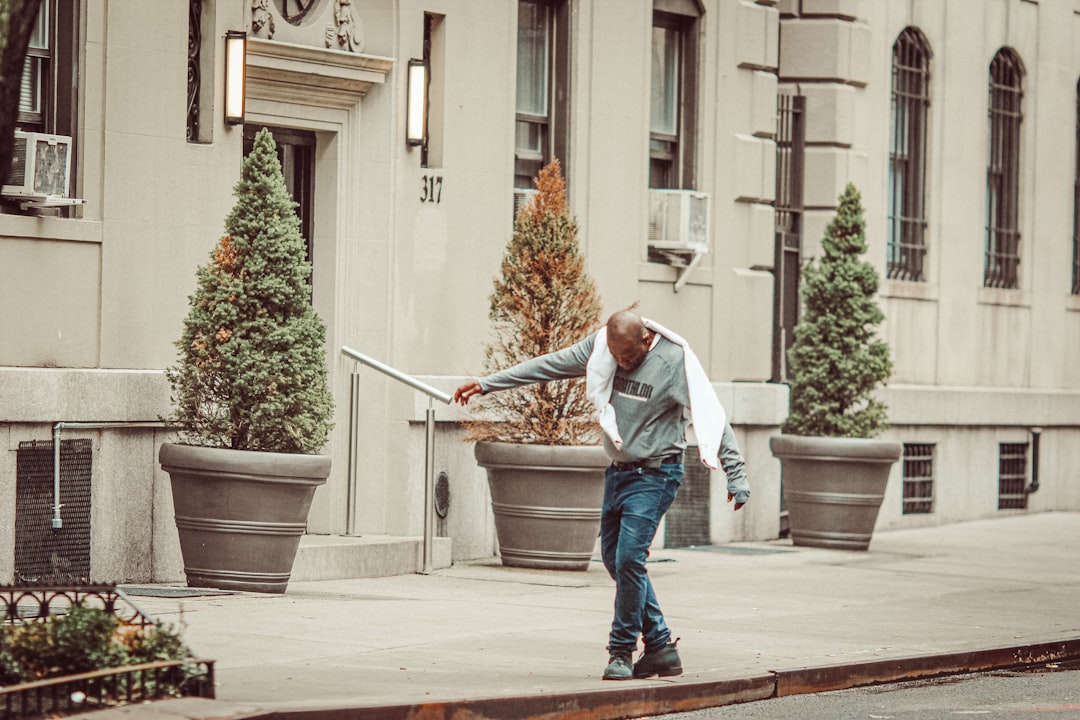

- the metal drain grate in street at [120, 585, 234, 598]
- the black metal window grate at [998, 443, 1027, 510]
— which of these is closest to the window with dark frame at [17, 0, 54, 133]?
the metal drain grate in street at [120, 585, 234, 598]

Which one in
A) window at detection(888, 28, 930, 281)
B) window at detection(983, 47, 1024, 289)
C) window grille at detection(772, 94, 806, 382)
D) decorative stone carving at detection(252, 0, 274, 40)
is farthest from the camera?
window at detection(983, 47, 1024, 289)

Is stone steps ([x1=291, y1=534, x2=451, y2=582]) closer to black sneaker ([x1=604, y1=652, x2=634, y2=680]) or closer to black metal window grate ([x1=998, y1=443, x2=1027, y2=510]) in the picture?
black sneaker ([x1=604, y1=652, x2=634, y2=680])

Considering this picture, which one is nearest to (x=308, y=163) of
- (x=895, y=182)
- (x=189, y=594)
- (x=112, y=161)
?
(x=112, y=161)

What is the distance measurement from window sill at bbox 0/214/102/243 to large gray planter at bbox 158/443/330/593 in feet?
4.69

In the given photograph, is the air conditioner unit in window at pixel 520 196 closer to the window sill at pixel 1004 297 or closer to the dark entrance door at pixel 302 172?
the dark entrance door at pixel 302 172

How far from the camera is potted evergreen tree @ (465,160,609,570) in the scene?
14156 millimetres

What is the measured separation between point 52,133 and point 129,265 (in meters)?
0.93

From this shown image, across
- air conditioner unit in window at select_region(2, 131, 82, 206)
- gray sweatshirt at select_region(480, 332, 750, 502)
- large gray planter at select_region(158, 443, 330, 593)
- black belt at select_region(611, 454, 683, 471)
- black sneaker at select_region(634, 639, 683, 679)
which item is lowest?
black sneaker at select_region(634, 639, 683, 679)

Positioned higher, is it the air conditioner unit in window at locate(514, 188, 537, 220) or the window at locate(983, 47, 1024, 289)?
the window at locate(983, 47, 1024, 289)

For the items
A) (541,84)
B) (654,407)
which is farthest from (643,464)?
(541,84)

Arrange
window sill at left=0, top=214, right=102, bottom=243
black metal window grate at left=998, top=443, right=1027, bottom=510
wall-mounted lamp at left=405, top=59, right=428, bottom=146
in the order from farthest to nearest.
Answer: black metal window grate at left=998, top=443, right=1027, bottom=510 → wall-mounted lamp at left=405, top=59, right=428, bottom=146 → window sill at left=0, top=214, right=102, bottom=243

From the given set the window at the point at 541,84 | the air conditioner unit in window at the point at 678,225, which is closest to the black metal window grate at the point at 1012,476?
the air conditioner unit in window at the point at 678,225

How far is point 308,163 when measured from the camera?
47.4 ft

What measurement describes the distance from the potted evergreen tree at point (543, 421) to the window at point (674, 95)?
115 inches
